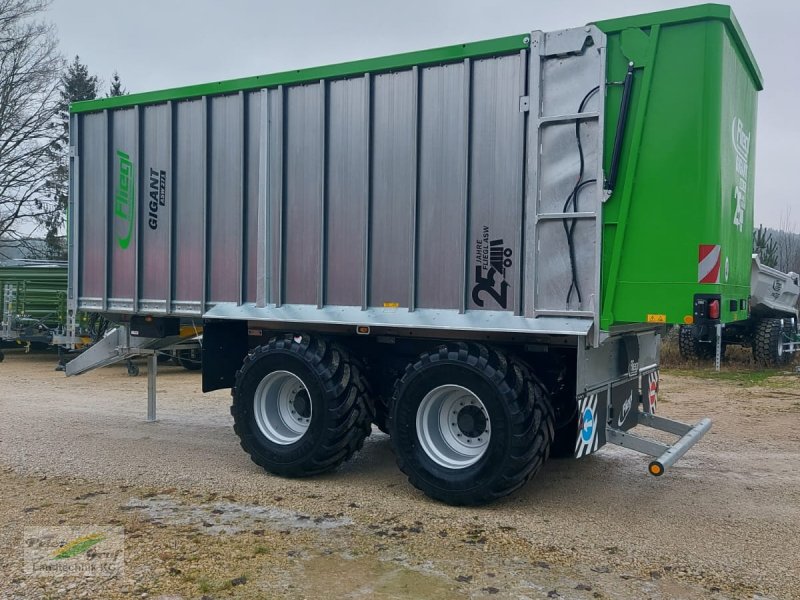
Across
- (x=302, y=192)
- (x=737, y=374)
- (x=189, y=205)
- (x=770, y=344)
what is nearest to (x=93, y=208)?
(x=189, y=205)

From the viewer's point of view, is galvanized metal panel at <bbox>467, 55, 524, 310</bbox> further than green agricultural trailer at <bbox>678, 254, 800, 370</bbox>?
No

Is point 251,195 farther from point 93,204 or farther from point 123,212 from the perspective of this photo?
point 93,204

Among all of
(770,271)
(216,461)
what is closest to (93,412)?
(216,461)

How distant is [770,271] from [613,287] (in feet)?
36.8

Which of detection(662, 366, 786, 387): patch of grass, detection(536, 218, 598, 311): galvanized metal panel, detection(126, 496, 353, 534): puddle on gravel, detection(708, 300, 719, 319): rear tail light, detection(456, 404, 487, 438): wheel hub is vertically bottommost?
detection(126, 496, 353, 534): puddle on gravel

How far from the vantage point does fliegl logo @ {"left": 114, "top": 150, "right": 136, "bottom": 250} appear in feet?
24.7

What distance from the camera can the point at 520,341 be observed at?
569cm

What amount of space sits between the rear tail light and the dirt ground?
148cm

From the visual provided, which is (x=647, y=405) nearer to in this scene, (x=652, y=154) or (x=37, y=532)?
(x=652, y=154)

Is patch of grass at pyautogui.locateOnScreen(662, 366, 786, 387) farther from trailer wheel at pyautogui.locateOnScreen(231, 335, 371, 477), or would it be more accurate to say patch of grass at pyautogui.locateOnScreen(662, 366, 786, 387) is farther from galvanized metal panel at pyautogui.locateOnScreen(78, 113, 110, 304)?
galvanized metal panel at pyautogui.locateOnScreen(78, 113, 110, 304)

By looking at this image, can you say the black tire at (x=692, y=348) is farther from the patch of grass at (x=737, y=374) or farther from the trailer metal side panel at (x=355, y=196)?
the trailer metal side panel at (x=355, y=196)

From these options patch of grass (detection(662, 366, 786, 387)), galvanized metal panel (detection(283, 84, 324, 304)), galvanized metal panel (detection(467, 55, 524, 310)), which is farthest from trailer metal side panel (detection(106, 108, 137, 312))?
patch of grass (detection(662, 366, 786, 387))

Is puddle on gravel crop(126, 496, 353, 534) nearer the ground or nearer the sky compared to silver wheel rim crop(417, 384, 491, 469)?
nearer the ground

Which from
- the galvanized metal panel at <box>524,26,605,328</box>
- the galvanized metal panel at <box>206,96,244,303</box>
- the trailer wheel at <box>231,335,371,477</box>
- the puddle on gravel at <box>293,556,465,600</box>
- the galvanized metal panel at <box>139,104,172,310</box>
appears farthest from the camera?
the galvanized metal panel at <box>139,104,172,310</box>
